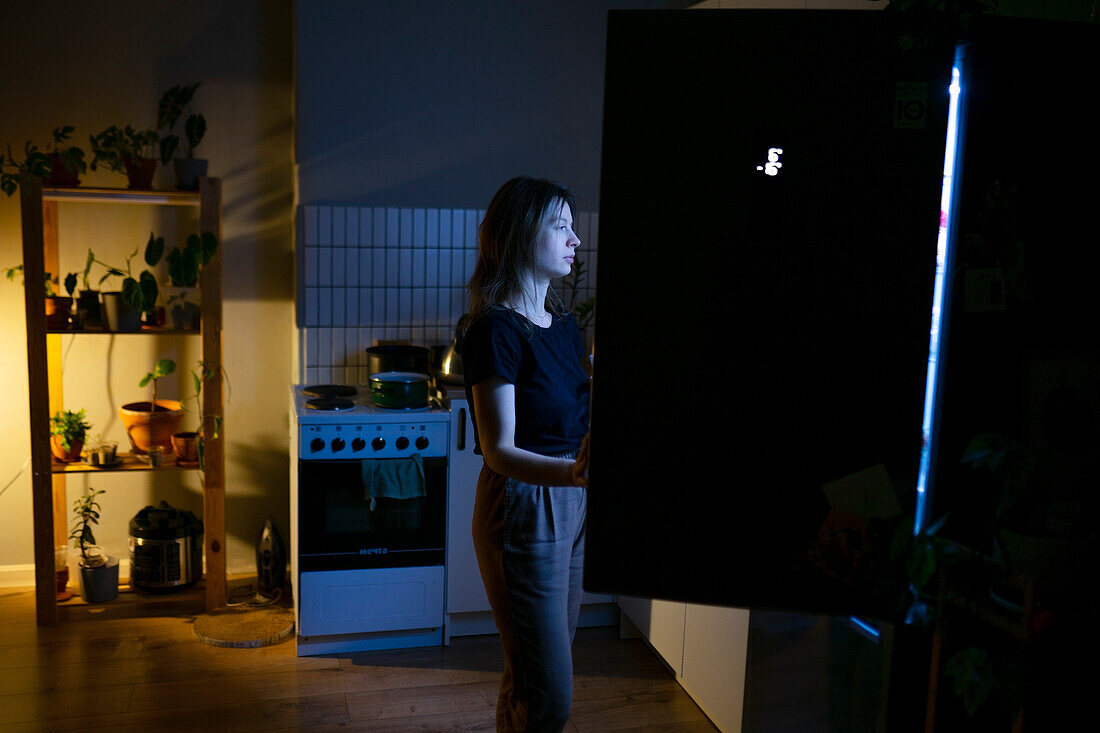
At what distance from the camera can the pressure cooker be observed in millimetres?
3617

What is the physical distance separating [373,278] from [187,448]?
954 mm

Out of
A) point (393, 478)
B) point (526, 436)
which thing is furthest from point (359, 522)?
point (526, 436)

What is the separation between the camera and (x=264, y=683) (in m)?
3.02

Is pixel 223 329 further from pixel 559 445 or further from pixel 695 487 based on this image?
pixel 695 487

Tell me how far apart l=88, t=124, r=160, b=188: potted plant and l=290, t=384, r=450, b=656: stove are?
1008 mm

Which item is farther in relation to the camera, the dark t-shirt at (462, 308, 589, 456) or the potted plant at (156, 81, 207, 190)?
the potted plant at (156, 81, 207, 190)

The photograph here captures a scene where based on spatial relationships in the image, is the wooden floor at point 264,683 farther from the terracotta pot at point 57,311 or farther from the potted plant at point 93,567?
the terracotta pot at point 57,311

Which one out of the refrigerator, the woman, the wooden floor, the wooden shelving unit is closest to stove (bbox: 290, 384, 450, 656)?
the wooden floor

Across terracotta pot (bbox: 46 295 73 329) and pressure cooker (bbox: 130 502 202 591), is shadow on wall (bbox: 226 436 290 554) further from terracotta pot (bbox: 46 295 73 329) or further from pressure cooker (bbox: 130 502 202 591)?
terracotta pot (bbox: 46 295 73 329)

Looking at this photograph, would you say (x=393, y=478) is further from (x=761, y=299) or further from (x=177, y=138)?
(x=761, y=299)

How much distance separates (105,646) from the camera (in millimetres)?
3240

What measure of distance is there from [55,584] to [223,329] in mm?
1138

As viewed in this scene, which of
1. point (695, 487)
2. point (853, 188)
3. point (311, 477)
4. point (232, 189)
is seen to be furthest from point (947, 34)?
point (232, 189)

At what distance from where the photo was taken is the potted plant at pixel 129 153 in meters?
3.36
